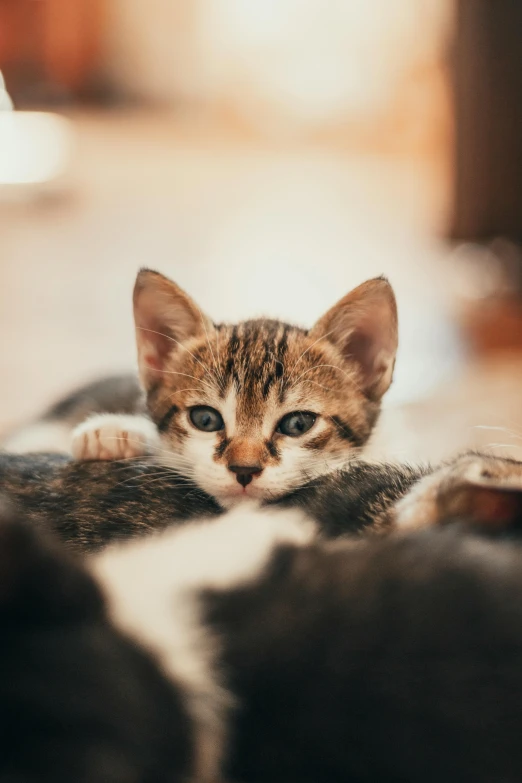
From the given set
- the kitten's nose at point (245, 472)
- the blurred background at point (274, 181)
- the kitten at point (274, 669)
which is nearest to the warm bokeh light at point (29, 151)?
the blurred background at point (274, 181)

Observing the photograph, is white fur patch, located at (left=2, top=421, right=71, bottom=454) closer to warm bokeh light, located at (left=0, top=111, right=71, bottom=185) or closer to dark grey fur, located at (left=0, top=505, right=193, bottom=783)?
dark grey fur, located at (left=0, top=505, right=193, bottom=783)

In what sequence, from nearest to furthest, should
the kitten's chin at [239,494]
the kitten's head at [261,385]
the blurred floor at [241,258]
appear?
the kitten's chin at [239,494] < the kitten's head at [261,385] < the blurred floor at [241,258]

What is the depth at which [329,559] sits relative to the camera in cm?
79

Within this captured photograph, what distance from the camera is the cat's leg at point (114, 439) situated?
4.03 ft

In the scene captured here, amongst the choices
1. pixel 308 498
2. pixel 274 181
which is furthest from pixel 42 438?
pixel 274 181

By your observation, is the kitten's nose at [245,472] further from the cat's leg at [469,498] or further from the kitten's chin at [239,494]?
the cat's leg at [469,498]

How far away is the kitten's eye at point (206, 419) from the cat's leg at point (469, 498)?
0.44 metres

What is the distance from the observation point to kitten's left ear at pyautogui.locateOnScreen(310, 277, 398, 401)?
4.27 feet

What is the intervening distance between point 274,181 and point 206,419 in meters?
4.56

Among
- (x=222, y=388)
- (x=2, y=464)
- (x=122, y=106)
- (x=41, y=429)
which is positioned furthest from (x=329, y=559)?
(x=122, y=106)

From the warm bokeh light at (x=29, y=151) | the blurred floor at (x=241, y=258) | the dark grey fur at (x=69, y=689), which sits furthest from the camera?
the warm bokeh light at (x=29, y=151)

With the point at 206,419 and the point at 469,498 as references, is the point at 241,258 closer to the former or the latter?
the point at 206,419

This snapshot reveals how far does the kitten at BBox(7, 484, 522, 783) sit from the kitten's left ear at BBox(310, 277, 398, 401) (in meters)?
0.57

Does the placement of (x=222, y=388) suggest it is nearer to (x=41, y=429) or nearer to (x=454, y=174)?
(x=41, y=429)
